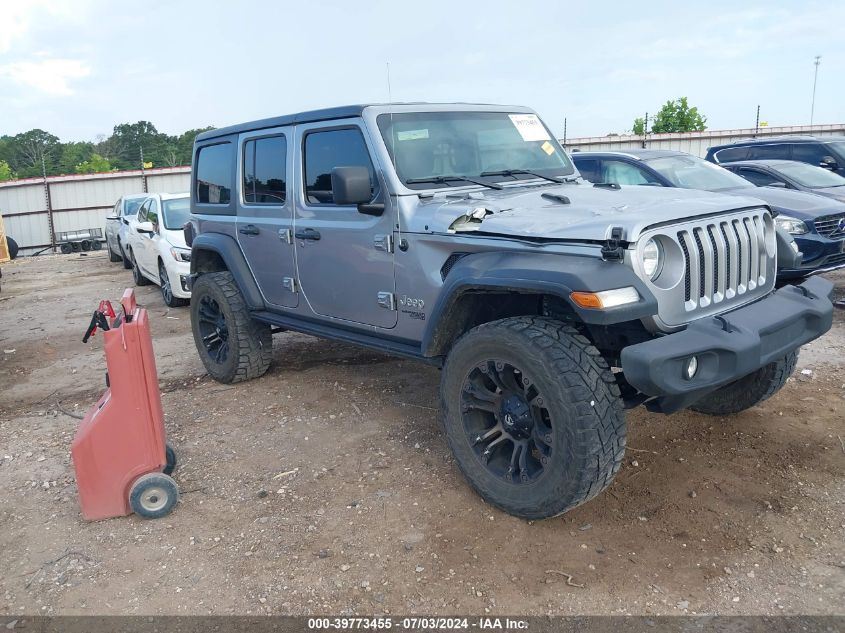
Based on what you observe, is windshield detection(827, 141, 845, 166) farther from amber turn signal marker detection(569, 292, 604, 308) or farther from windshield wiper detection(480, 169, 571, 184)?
amber turn signal marker detection(569, 292, 604, 308)

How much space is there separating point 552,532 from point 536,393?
2.20 ft

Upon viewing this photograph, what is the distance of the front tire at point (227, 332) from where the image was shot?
544 centimetres

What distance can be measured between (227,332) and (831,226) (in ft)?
20.3

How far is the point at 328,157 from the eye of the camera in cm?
448

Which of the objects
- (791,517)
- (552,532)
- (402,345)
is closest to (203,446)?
(402,345)

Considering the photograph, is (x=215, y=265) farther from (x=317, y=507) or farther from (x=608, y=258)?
(x=608, y=258)

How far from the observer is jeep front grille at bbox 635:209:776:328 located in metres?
3.08

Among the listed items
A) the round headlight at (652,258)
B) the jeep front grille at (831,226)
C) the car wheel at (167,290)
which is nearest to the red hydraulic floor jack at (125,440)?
the round headlight at (652,258)

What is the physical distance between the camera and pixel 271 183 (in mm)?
4980

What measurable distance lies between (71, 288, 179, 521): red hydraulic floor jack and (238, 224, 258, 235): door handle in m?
1.51

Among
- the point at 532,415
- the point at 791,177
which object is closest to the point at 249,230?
the point at 532,415

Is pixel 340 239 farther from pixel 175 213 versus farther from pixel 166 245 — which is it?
pixel 175 213

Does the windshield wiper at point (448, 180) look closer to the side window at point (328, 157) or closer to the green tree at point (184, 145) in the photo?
the side window at point (328, 157)

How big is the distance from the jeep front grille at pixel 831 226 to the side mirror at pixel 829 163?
4.34 m
